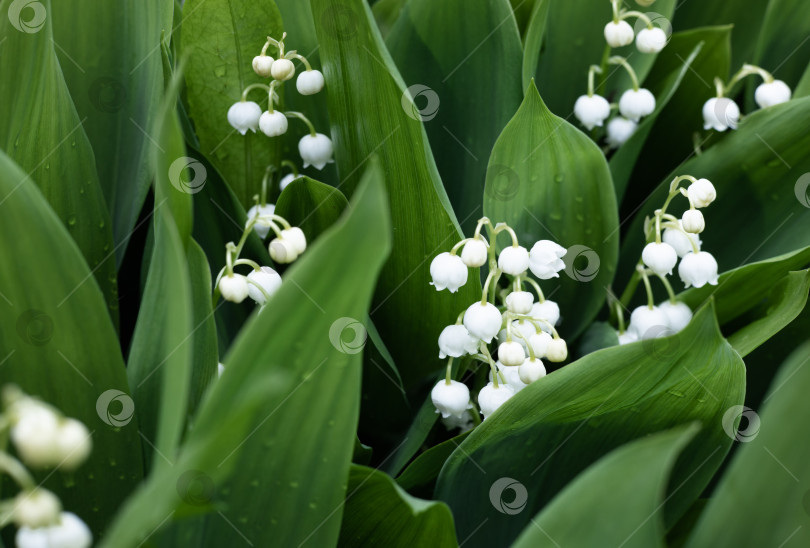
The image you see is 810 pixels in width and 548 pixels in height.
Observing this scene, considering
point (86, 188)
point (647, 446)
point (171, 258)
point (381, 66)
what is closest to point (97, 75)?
point (86, 188)

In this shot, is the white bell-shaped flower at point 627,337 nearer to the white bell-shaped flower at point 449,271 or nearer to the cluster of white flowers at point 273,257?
the white bell-shaped flower at point 449,271

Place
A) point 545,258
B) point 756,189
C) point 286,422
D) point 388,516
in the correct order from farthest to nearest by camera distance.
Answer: point 756,189
point 545,258
point 388,516
point 286,422

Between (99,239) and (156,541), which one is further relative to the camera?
(99,239)

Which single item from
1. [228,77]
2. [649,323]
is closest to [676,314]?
[649,323]

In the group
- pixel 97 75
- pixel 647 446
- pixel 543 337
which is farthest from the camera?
pixel 97 75

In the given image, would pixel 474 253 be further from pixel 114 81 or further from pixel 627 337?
pixel 114 81

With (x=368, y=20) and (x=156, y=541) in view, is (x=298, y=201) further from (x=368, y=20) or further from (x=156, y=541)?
(x=156, y=541)

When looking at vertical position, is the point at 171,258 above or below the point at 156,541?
above

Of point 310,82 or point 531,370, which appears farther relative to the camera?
point 310,82
